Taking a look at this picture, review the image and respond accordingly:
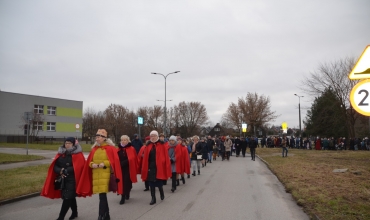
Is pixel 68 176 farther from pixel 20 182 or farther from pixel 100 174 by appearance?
pixel 20 182

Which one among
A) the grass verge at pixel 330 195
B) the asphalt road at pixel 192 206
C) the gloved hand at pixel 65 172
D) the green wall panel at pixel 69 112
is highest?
the green wall panel at pixel 69 112

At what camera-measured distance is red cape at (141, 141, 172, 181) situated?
8633 mm

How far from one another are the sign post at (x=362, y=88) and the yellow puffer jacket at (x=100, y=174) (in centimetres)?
467

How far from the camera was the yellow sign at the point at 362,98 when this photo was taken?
4.82m

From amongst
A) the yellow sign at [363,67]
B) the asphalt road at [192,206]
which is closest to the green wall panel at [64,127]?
the asphalt road at [192,206]

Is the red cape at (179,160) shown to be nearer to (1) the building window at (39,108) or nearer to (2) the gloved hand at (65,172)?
(2) the gloved hand at (65,172)

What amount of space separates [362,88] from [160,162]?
5.41 meters

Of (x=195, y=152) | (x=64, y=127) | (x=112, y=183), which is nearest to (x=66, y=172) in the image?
(x=112, y=183)

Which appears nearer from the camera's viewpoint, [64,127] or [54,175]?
[54,175]

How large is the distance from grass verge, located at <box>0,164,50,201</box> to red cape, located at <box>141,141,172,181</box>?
3894mm

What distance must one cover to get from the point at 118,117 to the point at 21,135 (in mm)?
25340

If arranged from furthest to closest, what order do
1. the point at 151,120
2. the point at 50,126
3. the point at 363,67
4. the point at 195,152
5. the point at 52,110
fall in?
the point at 151,120 < the point at 52,110 < the point at 50,126 < the point at 195,152 < the point at 363,67

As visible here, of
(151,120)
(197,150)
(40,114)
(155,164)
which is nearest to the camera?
(155,164)

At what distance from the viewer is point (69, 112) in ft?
201
